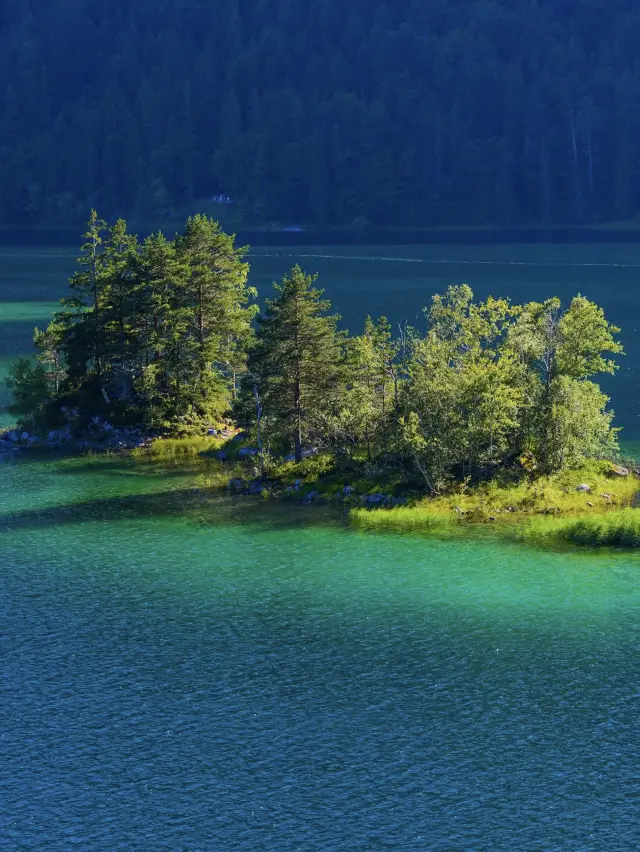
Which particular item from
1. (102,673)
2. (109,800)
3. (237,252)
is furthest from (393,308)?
(109,800)

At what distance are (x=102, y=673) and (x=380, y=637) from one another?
1317 cm

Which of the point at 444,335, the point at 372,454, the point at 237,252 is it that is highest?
the point at 237,252

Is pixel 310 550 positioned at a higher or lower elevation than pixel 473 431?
lower

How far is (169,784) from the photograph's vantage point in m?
43.7

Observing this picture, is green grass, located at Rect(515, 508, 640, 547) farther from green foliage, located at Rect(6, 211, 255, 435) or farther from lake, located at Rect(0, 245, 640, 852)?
green foliage, located at Rect(6, 211, 255, 435)

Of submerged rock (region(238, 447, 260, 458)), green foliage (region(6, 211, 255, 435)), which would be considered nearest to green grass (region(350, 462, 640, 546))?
submerged rock (region(238, 447, 260, 458))

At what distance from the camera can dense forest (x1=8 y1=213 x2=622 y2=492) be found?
7756 centimetres

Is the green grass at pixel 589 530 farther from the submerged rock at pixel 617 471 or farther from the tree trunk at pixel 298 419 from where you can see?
the tree trunk at pixel 298 419

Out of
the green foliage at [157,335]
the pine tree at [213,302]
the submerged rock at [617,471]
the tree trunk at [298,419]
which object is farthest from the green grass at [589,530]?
the pine tree at [213,302]

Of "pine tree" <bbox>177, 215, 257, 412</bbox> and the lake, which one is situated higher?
"pine tree" <bbox>177, 215, 257, 412</bbox>

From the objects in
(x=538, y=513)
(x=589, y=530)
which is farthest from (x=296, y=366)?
(x=589, y=530)

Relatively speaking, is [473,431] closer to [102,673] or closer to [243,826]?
[102,673]

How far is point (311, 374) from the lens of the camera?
8450cm

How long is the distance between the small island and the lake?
576cm
